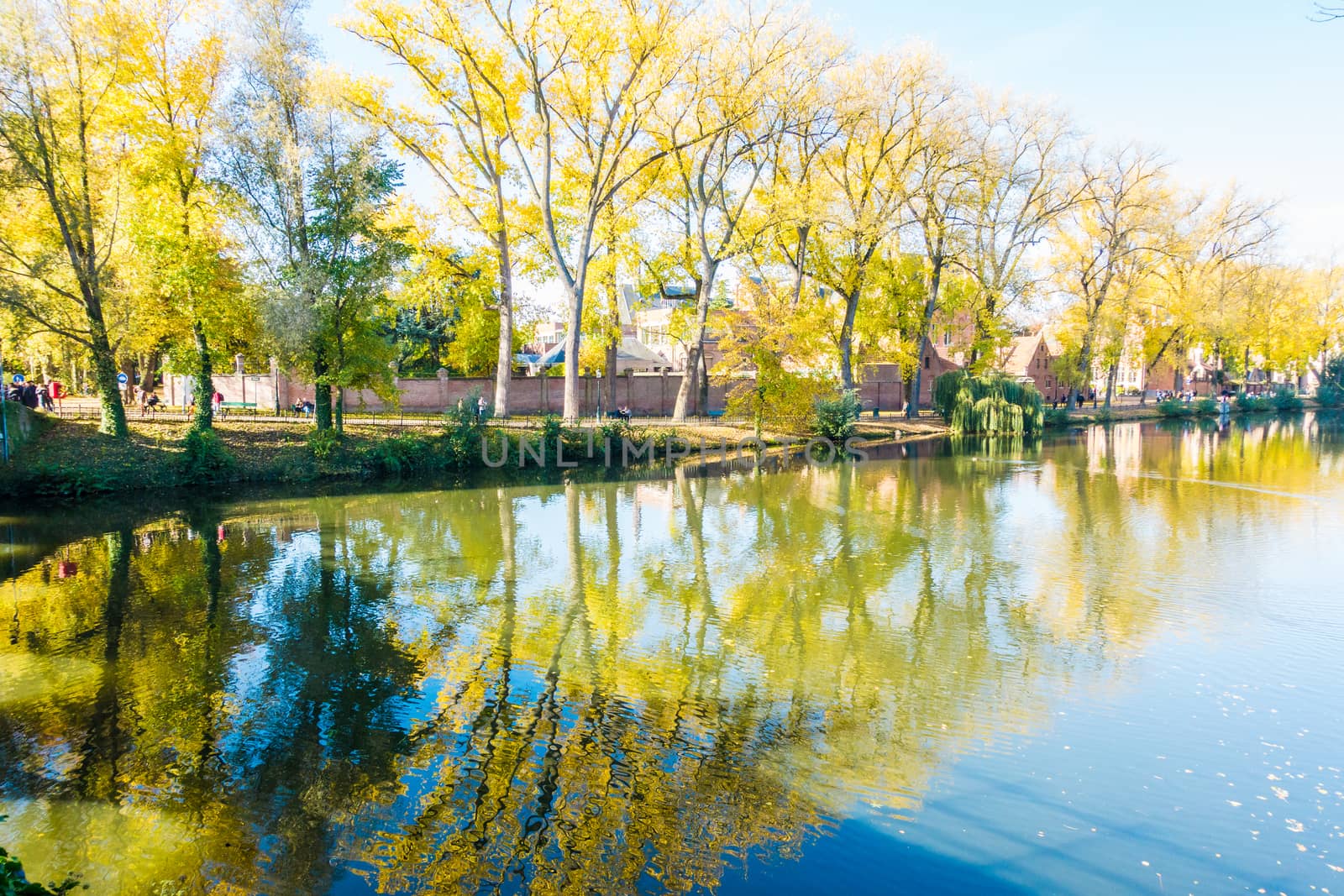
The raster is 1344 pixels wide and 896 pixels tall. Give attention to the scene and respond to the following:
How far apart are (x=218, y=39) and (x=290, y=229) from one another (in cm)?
519

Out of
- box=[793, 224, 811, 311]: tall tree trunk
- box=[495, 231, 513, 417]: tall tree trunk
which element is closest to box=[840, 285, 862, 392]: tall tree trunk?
box=[793, 224, 811, 311]: tall tree trunk

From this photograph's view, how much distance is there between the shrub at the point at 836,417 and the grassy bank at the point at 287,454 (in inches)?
269

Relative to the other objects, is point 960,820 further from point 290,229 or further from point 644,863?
point 290,229

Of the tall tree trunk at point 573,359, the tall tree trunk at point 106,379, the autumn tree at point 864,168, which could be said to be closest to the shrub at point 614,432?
the tall tree trunk at point 573,359

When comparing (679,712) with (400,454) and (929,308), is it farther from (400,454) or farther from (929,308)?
(929,308)

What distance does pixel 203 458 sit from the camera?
21281 millimetres

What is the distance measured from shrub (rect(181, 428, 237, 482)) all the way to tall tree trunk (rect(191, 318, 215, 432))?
0.92m

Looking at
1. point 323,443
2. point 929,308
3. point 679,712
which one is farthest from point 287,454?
point 929,308

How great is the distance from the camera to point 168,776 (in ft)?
20.5

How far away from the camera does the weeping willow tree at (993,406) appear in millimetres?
37969

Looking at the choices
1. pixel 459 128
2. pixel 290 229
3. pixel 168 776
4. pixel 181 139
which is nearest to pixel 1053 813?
pixel 168 776

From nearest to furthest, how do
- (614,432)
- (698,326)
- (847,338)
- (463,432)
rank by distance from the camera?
(463,432) < (614,432) < (698,326) < (847,338)

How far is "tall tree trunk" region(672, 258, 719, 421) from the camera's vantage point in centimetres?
3084

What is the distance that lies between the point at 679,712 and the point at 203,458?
18.7 meters
